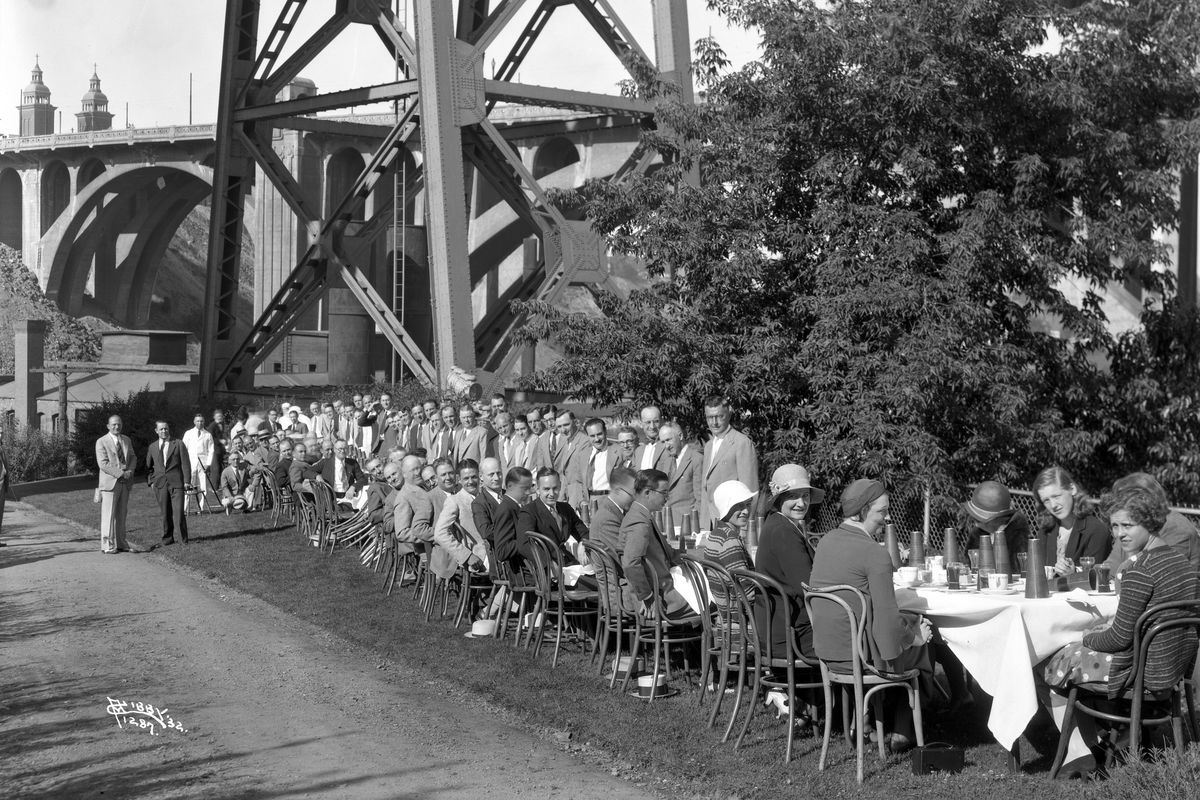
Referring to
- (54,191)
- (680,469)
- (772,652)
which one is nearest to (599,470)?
(680,469)

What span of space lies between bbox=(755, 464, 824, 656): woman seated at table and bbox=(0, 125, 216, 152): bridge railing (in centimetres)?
5472

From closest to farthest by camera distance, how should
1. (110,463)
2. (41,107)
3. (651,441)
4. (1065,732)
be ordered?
(1065,732) < (651,441) < (110,463) < (41,107)

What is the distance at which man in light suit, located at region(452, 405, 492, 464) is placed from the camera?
15523 mm

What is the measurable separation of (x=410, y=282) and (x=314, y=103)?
1085 centimetres

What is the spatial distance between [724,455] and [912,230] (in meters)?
3.63

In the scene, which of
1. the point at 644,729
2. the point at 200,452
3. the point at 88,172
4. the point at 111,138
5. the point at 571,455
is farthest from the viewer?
the point at 88,172

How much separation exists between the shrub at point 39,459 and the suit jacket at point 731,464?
22.3 metres

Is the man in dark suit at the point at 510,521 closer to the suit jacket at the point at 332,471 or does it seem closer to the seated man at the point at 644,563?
the seated man at the point at 644,563

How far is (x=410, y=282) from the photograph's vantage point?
3816 cm

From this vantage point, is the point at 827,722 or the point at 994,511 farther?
the point at 994,511

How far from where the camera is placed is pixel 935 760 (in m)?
6.55

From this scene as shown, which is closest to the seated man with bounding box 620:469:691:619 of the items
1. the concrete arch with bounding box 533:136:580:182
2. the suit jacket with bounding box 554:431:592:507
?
the suit jacket with bounding box 554:431:592:507

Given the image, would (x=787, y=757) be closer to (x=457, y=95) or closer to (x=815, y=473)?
(x=815, y=473)

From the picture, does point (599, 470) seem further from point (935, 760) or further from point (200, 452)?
point (200, 452)
